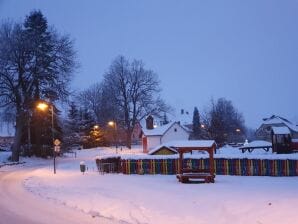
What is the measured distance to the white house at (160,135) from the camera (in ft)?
251

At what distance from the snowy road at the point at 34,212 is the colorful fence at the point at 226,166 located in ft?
50.9

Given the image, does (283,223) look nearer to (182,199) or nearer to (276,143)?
(182,199)

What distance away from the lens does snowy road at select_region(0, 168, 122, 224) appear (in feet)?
54.9

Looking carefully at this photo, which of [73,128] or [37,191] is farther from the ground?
[73,128]

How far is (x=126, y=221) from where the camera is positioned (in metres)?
16.4

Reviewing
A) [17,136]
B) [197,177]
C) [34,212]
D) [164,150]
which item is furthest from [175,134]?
[34,212]

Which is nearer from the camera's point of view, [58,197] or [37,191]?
[58,197]

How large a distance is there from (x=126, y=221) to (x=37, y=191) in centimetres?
1139

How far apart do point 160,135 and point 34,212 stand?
190ft

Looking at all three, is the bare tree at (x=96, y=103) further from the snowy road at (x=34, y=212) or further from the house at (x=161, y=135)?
the snowy road at (x=34, y=212)

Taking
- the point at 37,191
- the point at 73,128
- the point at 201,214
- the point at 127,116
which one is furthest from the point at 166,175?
the point at 73,128

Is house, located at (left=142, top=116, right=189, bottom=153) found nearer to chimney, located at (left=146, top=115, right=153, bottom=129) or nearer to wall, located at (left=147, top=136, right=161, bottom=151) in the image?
wall, located at (left=147, top=136, right=161, bottom=151)

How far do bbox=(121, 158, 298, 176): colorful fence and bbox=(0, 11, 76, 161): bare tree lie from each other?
62.5 ft

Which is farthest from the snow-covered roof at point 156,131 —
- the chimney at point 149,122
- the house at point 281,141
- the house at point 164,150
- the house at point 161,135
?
the house at point 281,141
